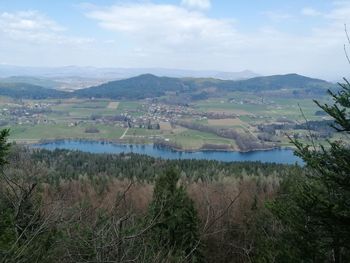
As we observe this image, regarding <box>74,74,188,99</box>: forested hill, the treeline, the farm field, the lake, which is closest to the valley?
the farm field

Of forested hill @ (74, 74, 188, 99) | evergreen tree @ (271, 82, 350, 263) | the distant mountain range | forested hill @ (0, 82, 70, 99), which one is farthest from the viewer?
forested hill @ (74, 74, 188, 99)

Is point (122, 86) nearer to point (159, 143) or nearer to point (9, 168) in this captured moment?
point (159, 143)

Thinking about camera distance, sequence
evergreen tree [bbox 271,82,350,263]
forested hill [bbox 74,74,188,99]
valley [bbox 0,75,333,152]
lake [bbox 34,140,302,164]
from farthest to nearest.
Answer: forested hill [bbox 74,74,188,99] < valley [bbox 0,75,333,152] < lake [bbox 34,140,302,164] < evergreen tree [bbox 271,82,350,263]

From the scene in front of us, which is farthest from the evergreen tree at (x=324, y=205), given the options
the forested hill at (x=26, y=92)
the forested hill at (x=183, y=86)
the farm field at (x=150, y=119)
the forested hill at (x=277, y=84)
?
the forested hill at (x=277, y=84)

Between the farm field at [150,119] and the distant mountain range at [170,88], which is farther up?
the distant mountain range at [170,88]

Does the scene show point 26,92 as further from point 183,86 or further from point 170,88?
point 183,86

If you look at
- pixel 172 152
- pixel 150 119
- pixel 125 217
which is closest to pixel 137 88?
pixel 150 119

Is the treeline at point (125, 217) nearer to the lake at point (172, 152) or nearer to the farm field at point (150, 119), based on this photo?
the lake at point (172, 152)

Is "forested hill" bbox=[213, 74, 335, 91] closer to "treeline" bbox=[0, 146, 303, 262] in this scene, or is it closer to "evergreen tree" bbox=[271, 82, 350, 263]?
"treeline" bbox=[0, 146, 303, 262]
